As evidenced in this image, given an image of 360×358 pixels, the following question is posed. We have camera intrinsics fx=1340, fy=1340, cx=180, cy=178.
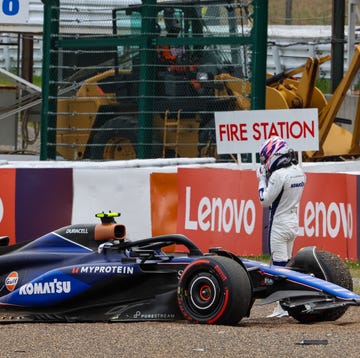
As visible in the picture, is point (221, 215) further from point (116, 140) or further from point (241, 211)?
point (116, 140)

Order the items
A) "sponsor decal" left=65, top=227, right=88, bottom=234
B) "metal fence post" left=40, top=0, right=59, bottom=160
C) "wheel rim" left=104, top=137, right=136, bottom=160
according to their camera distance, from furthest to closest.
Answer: "metal fence post" left=40, top=0, right=59, bottom=160
"wheel rim" left=104, top=137, right=136, bottom=160
"sponsor decal" left=65, top=227, right=88, bottom=234

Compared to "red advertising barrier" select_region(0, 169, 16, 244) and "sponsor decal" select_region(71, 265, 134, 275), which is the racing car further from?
"red advertising barrier" select_region(0, 169, 16, 244)

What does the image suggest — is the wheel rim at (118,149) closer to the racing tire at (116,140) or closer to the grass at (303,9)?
the racing tire at (116,140)

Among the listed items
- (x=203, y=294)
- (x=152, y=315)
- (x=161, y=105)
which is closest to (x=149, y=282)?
Result: (x=152, y=315)

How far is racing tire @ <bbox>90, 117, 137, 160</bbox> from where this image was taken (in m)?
19.2

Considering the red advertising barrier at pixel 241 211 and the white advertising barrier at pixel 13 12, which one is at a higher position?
the white advertising barrier at pixel 13 12

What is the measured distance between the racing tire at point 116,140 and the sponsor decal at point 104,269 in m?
8.88

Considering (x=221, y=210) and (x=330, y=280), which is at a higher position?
(x=221, y=210)

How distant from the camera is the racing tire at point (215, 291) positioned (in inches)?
379

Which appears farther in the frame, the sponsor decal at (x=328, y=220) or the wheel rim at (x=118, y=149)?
the wheel rim at (x=118, y=149)

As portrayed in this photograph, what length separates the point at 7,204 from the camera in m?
15.7

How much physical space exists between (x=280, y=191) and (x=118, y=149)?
8.11 m

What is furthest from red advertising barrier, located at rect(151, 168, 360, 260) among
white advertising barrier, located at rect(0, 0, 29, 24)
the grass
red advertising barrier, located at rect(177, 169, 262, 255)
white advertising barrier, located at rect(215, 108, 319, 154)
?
the grass

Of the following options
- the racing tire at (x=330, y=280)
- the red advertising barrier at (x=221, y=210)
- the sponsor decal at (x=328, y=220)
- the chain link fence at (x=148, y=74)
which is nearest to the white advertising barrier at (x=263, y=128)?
the red advertising barrier at (x=221, y=210)
